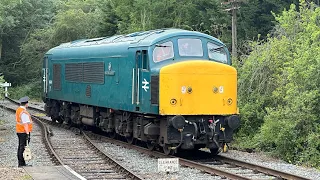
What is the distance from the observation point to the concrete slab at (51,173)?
11062 millimetres

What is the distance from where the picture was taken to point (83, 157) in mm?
14977

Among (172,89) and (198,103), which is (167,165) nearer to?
(172,89)

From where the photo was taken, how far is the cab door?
571 inches

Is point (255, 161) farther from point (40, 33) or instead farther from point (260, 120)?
point (40, 33)

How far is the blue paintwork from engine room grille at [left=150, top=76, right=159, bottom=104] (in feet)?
0.48

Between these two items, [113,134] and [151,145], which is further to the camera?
[113,134]

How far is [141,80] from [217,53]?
7.20 ft

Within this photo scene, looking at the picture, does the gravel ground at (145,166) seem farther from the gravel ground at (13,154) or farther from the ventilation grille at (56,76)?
the ventilation grille at (56,76)

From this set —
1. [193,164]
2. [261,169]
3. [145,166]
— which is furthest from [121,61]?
[261,169]

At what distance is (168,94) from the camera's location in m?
13.8

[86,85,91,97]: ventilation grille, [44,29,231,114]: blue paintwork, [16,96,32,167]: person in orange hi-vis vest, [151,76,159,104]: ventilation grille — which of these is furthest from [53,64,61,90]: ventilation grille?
[16,96,32,167]: person in orange hi-vis vest

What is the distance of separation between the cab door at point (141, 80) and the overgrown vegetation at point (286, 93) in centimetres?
351

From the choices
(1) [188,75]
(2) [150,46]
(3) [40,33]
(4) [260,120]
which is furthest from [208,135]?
(3) [40,33]

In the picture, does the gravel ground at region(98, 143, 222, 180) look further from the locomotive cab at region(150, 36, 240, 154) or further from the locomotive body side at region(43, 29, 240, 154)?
the locomotive cab at region(150, 36, 240, 154)
